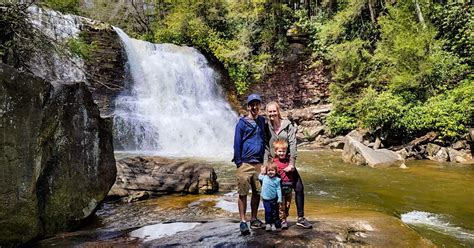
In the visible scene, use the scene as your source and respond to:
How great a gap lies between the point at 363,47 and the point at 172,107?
11.1 meters

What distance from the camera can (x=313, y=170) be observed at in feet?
40.2

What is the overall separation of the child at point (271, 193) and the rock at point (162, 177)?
4.01 m

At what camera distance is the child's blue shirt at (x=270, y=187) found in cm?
448

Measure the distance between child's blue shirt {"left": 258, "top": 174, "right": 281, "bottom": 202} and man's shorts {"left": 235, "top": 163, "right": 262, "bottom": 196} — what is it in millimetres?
196

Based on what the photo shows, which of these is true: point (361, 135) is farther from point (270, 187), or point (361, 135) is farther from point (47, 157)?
point (47, 157)

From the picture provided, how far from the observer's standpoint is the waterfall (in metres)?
17.2

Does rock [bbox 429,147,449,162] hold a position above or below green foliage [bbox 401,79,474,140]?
below

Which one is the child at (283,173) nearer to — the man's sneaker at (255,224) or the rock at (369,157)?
the man's sneaker at (255,224)

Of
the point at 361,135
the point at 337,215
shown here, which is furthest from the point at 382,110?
the point at 337,215

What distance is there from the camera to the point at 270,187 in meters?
4.48

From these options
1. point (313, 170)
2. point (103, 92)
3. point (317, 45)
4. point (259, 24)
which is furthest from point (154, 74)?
point (313, 170)

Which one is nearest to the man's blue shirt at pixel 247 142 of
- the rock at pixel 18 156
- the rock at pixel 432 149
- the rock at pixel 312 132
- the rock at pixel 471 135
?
the rock at pixel 18 156

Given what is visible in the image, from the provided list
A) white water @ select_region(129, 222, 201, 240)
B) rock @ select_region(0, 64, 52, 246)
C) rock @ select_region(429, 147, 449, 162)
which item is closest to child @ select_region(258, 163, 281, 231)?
white water @ select_region(129, 222, 201, 240)

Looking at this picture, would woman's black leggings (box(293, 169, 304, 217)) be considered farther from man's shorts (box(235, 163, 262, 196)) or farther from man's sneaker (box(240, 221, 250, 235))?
man's sneaker (box(240, 221, 250, 235))
